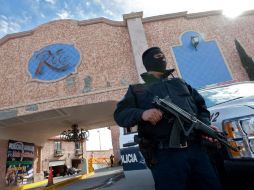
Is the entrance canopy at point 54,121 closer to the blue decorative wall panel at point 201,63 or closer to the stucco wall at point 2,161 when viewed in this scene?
the stucco wall at point 2,161

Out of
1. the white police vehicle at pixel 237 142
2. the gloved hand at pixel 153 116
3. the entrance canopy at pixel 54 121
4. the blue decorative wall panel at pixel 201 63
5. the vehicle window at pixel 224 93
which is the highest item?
the blue decorative wall panel at pixel 201 63

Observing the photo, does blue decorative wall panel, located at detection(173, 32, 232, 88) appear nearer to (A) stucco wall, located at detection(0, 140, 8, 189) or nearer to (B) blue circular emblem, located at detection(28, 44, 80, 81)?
(B) blue circular emblem, located at detection(28, 44, 80, 81)

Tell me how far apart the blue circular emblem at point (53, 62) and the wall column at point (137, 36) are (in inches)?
121

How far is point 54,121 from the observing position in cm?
1279

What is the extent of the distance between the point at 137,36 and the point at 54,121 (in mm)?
6840

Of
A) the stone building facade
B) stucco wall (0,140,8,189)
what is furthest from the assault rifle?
stucco wall (0,140,8,189)

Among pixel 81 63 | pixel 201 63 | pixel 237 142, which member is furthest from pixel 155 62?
pixel 81 63

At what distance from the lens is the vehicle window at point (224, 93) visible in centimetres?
241

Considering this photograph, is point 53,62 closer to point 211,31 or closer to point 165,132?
point 211,31

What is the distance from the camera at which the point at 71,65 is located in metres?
11.4

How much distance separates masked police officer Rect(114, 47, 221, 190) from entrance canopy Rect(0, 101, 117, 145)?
8.96 meters

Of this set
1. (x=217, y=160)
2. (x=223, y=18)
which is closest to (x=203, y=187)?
(x=217, y=160)

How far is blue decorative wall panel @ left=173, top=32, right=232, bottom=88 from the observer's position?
1084 cm

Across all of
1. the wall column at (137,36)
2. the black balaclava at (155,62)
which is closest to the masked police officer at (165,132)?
Answer: the black balaclava at (155,62)
